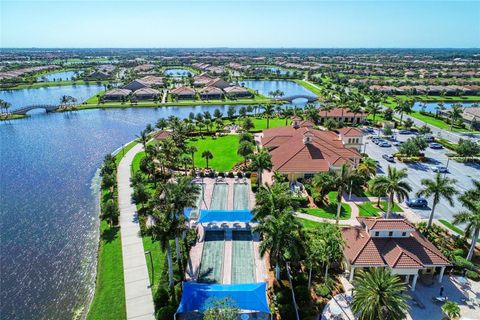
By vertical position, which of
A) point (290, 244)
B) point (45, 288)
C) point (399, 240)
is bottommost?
point (45, 288)

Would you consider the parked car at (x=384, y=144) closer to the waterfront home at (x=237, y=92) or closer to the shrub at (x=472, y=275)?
A: the shrub at (x=472, y=275)

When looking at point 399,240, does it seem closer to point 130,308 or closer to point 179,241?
point 179,241

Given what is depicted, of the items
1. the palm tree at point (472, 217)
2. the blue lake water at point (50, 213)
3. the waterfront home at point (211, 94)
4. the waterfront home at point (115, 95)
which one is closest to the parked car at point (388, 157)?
the palm tree at point (472, 217)

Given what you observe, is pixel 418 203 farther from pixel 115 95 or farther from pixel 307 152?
pixel 115 95

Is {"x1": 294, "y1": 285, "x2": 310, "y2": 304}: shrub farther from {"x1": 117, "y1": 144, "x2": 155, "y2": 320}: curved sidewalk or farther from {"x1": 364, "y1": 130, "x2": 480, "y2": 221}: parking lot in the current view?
{"x1": 364, "y1": 130, "x2": 480, "y2": 221}: parking lot

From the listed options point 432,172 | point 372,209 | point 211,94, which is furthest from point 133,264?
point 211,94

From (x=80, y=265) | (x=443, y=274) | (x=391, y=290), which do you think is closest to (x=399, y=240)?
(x=443, y=274)
